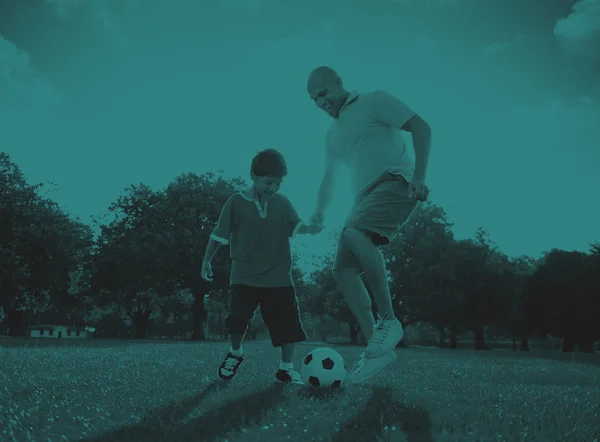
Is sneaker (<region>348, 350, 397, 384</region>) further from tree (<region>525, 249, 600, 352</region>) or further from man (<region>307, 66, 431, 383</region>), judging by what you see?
tree (<region>525, 249, 600, 352</region>)

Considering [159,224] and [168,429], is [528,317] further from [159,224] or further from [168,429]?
[168,429]

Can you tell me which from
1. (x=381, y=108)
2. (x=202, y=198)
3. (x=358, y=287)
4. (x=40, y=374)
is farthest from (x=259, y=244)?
(x=202, y=198)

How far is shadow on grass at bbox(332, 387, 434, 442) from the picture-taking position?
2.45m

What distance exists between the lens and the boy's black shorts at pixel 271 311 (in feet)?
16.1

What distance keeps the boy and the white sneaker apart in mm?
803

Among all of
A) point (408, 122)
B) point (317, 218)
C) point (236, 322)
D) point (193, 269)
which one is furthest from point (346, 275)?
point (193, 269)

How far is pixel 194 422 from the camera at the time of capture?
2.74 m

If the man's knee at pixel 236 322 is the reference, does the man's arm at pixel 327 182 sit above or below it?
above

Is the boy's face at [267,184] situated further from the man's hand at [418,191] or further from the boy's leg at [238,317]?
the man's hand at [418,191]

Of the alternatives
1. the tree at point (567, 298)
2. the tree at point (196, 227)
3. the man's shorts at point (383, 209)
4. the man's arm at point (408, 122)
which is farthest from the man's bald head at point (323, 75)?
the tree at point (567, 298)

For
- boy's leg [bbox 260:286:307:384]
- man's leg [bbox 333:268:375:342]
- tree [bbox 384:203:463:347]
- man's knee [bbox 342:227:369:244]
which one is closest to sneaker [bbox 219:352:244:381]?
boy's leg [bbox 260:286:307:384]

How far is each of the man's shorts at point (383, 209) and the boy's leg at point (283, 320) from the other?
2.84 ft

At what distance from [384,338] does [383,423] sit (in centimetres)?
161

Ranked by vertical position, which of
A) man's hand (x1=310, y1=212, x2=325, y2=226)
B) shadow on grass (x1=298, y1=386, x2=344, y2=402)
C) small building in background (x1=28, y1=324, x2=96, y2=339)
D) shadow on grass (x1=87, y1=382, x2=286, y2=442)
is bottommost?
small building in background (x1=28, y1=324, x2=96, y2=339)
